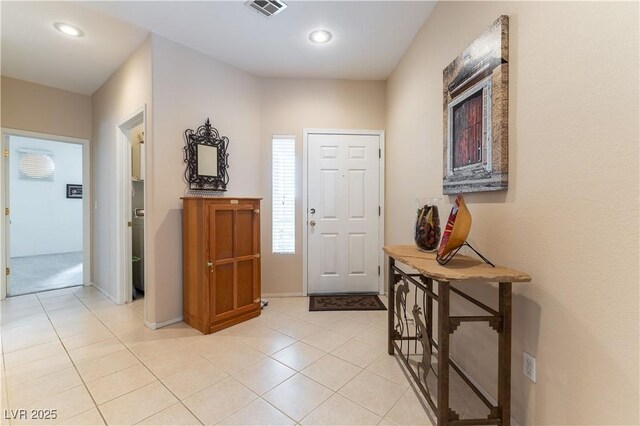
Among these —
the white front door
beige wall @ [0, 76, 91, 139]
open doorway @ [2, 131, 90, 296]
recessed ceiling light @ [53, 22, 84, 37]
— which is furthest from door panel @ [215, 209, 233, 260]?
open doorway @ [2, 131, 90, 296]

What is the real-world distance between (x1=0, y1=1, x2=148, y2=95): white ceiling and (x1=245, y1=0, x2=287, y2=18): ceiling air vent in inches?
43.7

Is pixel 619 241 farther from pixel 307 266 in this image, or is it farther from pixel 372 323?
pixel 307 266

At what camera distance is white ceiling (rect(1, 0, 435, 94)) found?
6.97 feet

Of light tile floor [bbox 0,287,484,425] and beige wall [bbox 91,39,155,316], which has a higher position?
beige wall [bbox 91,39,155,316]

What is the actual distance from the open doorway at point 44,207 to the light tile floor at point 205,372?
296cm

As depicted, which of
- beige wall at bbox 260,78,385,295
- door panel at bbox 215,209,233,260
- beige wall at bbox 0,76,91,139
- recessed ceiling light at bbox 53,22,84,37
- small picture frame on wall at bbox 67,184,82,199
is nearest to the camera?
recessed ceiling light at bbox 53,22,84,37

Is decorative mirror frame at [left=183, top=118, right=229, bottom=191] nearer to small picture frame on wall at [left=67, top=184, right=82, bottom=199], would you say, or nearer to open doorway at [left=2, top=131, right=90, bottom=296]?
open doorway at [left=2, top=131, right=90, bottom=296]

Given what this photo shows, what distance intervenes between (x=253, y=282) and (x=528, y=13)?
276 centimetres

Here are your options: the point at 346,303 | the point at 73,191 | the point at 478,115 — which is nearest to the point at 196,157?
the point at 346,303

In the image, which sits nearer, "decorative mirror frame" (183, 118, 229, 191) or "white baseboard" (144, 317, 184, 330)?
"white baseboard" (144, 317, 184, 330)

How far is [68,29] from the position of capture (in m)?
2.36

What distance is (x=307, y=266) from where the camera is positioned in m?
3.36

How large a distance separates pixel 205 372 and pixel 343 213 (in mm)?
2179

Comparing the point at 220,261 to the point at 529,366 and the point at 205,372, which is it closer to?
the point at 205,372
